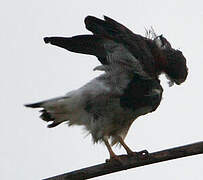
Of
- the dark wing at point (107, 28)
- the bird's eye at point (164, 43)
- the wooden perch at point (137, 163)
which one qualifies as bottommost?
the wooden perch at point (137, 163)

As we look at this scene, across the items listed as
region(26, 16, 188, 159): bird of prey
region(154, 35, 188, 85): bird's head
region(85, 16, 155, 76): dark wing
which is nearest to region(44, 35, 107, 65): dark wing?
region(26, 16, 188, 159): bird of prey

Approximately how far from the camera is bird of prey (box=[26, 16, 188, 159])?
7992mm

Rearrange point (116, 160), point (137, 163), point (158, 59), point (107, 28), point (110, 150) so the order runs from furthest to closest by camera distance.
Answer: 1. point (158, 59)
2. point (107, 28)
3. point (110, 150)
4. point (116, 160)
5. point (137, 163)

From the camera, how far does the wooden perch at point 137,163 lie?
19.7ft

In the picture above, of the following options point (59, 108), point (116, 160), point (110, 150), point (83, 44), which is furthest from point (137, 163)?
point (83, 44)

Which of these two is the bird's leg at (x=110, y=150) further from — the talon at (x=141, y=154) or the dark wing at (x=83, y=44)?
the dark wing at (x=83, y=44)

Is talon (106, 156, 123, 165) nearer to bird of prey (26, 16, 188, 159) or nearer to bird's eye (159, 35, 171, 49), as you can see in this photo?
bird of prey (26, 16, 188, 159)

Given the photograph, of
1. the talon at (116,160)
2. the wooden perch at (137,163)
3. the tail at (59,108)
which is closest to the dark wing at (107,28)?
the tail at (59,108)

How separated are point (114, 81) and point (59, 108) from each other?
2.96 ft

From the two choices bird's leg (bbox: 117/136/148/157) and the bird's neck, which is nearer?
bird's leg (bbox: 117/136/148/157)

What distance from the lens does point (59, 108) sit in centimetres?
834

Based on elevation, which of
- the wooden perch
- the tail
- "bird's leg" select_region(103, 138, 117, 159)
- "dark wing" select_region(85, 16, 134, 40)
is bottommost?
the wooden perch

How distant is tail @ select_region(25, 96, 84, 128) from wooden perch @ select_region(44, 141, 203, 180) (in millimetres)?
1410

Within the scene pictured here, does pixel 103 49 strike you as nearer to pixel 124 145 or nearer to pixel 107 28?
pixel 107 28
